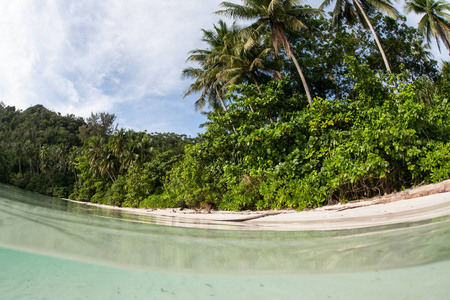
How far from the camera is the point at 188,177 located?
10.8 m

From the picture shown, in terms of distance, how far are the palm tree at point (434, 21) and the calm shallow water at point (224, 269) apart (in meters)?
16.7

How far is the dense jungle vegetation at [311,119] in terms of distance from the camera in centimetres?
602

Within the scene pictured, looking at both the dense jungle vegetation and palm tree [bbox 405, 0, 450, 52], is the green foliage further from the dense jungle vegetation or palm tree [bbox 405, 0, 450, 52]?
palm tree [bbox 405, 0, 450, 52]

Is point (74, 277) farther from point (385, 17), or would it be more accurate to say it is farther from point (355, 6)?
point (385, 17)

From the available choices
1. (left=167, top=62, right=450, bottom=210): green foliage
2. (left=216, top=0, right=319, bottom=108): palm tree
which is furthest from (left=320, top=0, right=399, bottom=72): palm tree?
(left=167, top=62, right=450, bottom=210): green foliage

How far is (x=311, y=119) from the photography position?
7527 millimetres

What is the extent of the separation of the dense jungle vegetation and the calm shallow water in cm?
449

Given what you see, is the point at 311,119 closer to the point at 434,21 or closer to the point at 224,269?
the point at 224,269

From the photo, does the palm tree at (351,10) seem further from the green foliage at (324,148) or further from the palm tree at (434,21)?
the green foliage at (324,148)

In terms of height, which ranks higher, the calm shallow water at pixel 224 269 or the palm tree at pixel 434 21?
the palm tree at pixel 434 21

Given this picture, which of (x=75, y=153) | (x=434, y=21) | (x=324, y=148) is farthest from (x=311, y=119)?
(x=75, y=153)

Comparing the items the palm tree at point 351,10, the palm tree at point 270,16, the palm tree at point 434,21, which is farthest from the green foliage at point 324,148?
the palm tree at point 434,21

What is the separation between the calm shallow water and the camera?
3.82ft

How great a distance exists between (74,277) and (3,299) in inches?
12.0
